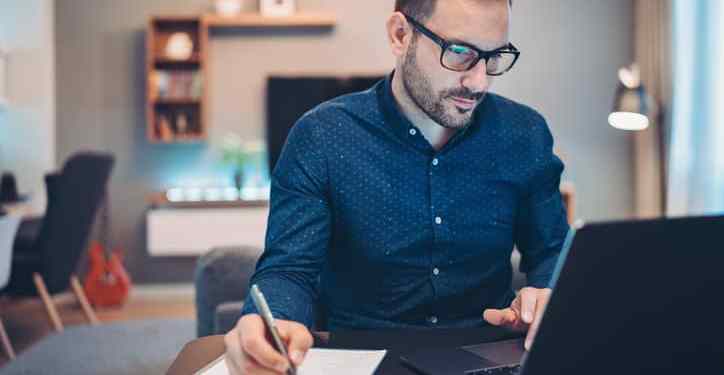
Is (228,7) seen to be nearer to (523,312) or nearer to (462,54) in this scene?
(462,54)

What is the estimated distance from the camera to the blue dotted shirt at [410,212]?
1.27 m

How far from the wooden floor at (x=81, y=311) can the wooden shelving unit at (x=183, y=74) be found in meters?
1.02

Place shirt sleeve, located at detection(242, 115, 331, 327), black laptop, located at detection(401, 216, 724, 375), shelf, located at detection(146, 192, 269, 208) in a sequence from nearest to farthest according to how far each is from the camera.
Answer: black laptop, located at detection(401, 216, 724, 375) < shirt sleeve, located at detection(242, 115, 331, 327) < shelf, located at detection(146, 192, 269, 208)

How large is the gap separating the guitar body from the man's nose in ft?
13.4

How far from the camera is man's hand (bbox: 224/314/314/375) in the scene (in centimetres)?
74

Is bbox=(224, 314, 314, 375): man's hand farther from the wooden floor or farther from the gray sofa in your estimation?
the wooden floor

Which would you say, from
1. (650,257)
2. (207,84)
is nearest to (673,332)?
(650,257)

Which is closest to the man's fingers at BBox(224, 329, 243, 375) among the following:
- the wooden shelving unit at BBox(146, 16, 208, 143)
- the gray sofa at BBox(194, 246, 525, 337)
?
the gray sofa at BBox(194, 246, 525, 337)

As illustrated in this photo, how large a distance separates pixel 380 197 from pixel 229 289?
91cm

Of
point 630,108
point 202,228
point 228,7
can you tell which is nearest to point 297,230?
point 630,108

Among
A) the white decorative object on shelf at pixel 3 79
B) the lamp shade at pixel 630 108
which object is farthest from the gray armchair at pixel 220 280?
the white decorative object on shelf at pixel 3 79

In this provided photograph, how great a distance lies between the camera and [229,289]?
2.07 meters

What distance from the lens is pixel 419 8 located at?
4.04ft

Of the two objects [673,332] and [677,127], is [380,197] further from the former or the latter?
[677,127]
